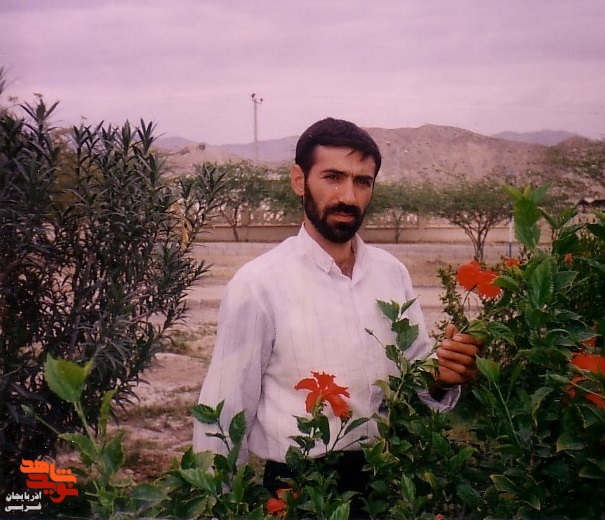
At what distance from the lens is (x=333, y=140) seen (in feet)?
4.70

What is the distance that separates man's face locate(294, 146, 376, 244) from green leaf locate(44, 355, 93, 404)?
73 cm

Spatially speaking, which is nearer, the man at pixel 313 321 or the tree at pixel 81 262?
the man at pixel 313 321

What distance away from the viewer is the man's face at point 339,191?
1399 millimetres

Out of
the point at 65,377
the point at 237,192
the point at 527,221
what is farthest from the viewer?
the point at 237,192

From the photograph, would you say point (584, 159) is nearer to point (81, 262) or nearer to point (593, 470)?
point (593, 470)

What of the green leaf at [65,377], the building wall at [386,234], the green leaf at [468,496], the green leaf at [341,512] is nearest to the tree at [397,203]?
the building wall at [386,234]

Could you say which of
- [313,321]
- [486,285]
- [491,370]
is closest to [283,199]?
[313,321]

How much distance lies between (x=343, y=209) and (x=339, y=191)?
4 centimetres

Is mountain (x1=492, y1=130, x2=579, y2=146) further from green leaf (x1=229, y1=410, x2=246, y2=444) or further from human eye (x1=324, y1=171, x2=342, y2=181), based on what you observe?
green leaf (x1=229, y1=410, x2=246, y2=444)

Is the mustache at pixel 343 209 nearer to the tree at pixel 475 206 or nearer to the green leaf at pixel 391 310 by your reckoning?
the green leaf at pixel 391 310

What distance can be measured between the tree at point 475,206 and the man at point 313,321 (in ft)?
1.69

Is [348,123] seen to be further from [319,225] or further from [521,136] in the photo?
[521,136]

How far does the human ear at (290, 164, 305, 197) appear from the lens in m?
1.47

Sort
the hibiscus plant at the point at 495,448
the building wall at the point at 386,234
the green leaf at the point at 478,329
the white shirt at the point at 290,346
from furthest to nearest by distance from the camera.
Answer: the building wall at the point at 386,234 → the white shirt at the point at 290,346 → the green leaf at the point at 478,329 → the hibiscus plant at the point at 495,448
